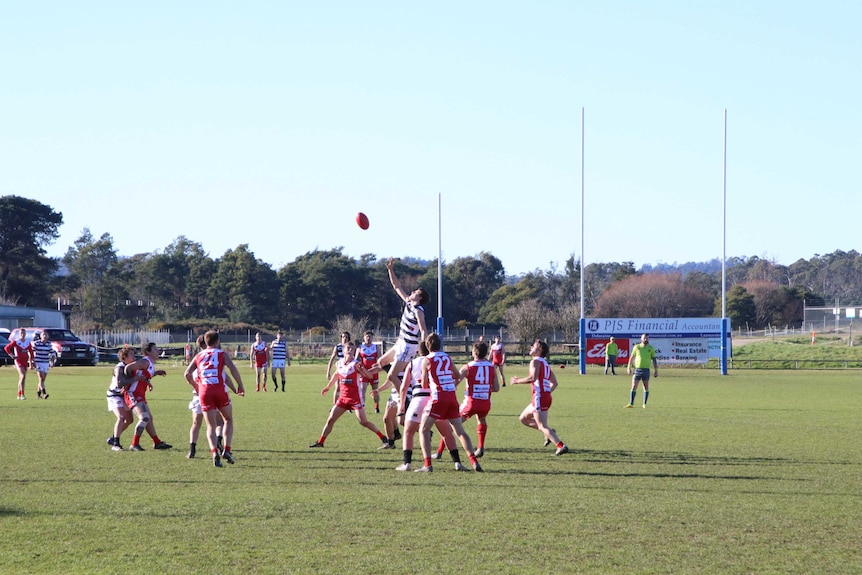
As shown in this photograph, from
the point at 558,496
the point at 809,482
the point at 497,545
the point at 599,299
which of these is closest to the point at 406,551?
the point at 497,545

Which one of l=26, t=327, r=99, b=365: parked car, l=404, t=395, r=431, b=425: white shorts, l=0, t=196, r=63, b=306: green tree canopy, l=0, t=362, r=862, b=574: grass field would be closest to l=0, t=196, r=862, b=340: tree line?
l=0, t=196, r=63, b=306: green tree canopy

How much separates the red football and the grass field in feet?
11.5

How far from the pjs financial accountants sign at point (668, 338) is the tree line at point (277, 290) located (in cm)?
4093

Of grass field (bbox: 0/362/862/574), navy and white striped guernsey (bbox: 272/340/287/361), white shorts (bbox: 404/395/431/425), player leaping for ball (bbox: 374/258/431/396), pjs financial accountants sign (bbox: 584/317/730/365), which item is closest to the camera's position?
grass field (bbox: 0/362/862/574)

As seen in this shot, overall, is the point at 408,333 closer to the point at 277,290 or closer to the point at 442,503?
the point at 442,503

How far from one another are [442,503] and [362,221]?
666 cm

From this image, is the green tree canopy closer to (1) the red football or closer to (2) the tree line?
(2) the tree line

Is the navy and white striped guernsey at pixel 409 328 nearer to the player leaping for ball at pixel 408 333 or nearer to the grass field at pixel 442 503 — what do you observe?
the player leaping for ball at pixel 408 333

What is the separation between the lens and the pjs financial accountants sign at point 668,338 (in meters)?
51.6

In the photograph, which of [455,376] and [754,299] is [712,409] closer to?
[455,376]

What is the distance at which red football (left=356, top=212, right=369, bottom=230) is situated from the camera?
1650cm

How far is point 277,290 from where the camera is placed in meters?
99.4

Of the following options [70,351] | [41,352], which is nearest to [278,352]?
[41,352]

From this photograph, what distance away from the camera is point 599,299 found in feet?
349
